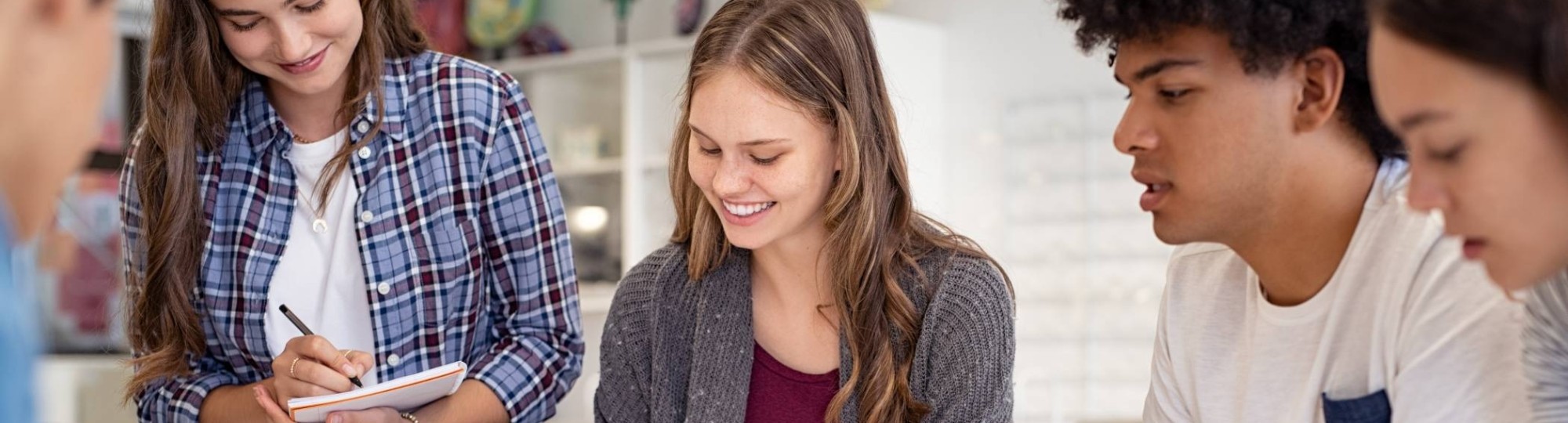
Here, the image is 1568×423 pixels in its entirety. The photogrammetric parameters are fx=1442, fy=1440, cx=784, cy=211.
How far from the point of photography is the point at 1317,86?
1318mm

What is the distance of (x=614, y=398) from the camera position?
1.93m

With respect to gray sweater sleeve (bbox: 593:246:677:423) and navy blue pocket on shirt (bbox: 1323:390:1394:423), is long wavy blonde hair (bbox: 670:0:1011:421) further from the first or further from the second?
navy blue pocket on shirt (bbox: 1323:390:1394:423)

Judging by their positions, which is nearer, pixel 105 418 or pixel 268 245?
pixel 268 245

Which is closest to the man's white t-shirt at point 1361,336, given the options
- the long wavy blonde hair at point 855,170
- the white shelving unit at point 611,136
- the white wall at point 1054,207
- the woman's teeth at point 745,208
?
the long wavy blonde hair at point 855,170

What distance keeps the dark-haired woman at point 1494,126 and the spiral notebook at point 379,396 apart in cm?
105

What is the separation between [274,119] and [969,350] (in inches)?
37.2

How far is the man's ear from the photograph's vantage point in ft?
4.27

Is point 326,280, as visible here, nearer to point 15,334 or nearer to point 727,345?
point 727,345

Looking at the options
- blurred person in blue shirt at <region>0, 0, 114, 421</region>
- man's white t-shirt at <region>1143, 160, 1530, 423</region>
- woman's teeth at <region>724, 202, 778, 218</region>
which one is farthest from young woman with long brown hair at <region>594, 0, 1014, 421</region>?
blurred person in blue shirt at <region>0, 0, 114, 421</region>

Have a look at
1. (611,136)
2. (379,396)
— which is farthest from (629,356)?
(611,136)

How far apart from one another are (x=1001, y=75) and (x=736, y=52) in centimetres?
298

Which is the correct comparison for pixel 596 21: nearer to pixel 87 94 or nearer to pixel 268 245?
pixel 268 245

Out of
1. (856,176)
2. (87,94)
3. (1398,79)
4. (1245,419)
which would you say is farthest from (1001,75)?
(87,94)

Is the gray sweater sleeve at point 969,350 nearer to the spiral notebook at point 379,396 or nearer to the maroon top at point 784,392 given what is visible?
the maroon top at point 784,392
